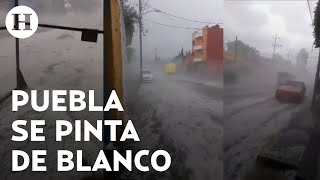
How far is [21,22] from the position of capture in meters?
1.43

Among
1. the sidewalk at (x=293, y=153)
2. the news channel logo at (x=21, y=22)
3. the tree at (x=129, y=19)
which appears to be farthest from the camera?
the tree at (x=129, y=19)

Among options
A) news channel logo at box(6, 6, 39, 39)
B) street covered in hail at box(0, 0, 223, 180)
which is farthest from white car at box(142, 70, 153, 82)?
news channel logo at box(6, 6, 39, 39)

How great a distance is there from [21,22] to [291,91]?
1.25 metres

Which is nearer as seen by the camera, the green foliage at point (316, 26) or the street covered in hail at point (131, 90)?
the green foliage at point (316, 26)

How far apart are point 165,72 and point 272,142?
607 mm

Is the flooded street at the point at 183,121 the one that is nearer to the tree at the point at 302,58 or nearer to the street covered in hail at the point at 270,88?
the street covered in hail at the point at 270,88

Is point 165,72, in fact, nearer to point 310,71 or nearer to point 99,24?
point 99,24

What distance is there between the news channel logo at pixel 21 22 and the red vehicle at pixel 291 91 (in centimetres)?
113

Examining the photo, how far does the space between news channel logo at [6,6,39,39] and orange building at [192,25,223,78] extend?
759 millimetres

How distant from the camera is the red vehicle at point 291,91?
130 cm

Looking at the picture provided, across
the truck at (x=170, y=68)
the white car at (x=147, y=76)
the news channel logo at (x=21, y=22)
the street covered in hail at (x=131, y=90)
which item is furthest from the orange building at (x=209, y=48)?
the news channel logo at (x=21, y=22)

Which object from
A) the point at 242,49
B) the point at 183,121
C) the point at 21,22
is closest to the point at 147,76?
the point at 183,121

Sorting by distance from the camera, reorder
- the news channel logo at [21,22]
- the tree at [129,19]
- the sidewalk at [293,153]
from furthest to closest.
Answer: the tree at [129,19] < the news channel logo at [21,22] < the sidewalk at [293,153]

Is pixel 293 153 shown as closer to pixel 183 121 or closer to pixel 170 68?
pixel 183 121
